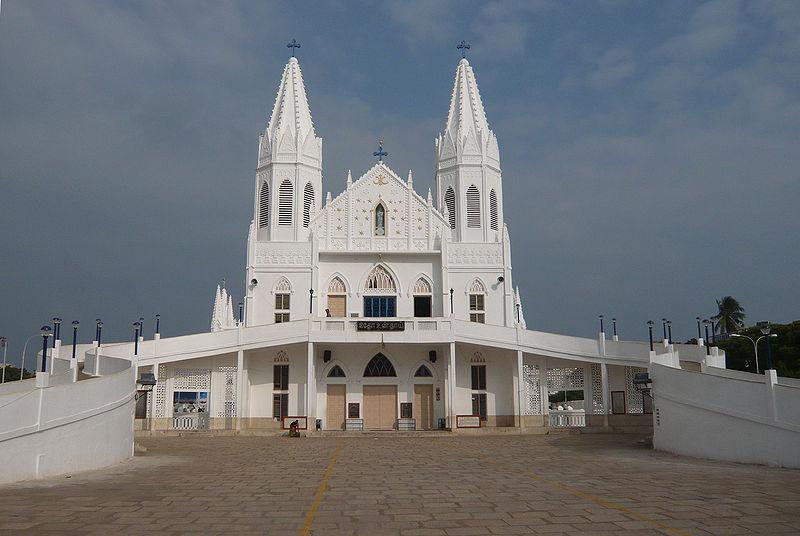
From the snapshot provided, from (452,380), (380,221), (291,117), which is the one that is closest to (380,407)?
(452,380)

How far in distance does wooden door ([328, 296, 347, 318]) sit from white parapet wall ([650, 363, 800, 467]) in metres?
17.0

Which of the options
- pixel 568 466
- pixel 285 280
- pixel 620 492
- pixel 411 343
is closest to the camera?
pixel 620 492

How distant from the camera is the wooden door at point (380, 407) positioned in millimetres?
32844

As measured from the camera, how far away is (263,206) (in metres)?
36.2

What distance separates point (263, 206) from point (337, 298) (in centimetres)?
628

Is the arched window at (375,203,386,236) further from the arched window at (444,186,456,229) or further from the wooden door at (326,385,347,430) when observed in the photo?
the wooden door at (326,385,347,430)

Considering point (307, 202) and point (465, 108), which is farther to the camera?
point (465, 108)

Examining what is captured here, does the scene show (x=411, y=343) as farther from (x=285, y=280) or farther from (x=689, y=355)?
(x=689, y=355)

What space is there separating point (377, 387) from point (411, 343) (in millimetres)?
3228

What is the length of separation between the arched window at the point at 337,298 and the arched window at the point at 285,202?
388 cm

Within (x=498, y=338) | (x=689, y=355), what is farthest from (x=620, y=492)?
(x=498, y=338)

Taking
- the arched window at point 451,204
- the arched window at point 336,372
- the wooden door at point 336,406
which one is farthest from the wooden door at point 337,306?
the arched window at point 451,204

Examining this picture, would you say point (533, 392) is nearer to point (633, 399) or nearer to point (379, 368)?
point (633, 399)

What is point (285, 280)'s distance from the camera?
34219mm
